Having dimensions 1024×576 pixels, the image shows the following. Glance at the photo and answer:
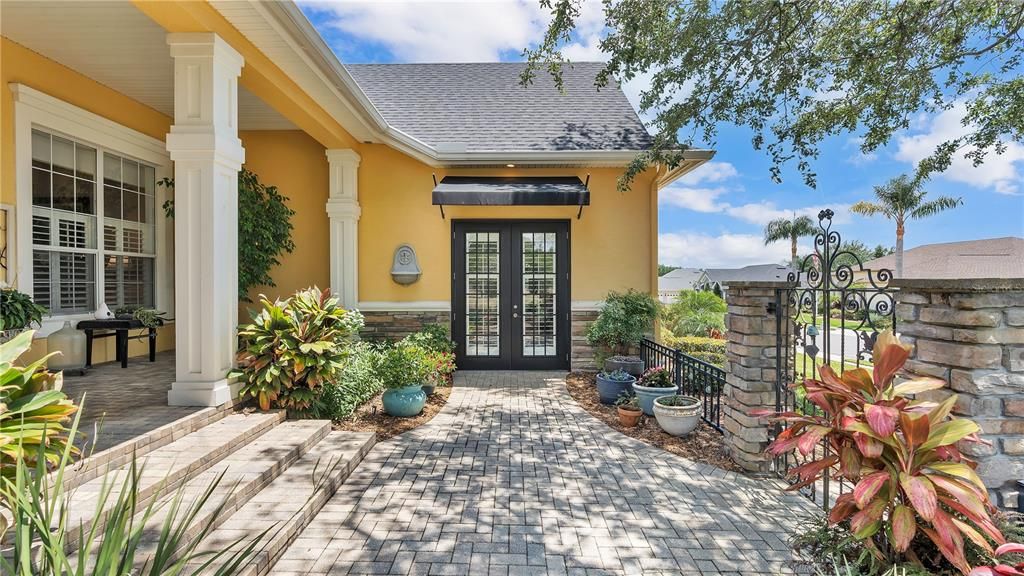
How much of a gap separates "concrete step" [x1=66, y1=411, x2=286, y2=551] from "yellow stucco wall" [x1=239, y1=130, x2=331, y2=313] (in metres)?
4.29

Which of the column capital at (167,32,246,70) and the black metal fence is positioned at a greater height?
the column capital at (167,32,246,70)

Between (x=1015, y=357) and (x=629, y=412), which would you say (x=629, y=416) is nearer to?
(x=629, y=412)

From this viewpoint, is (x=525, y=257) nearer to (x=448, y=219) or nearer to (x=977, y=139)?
(x=448, y=219)

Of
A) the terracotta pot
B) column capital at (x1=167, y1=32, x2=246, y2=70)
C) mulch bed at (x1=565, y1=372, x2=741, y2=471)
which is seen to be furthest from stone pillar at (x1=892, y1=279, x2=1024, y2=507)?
column capital at (x1=167, y1=32, x2=246, y2=70)

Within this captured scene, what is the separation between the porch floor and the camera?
3775 millimetres

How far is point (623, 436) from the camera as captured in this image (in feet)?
17.6

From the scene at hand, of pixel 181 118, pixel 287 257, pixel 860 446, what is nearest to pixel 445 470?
pixel 860 446

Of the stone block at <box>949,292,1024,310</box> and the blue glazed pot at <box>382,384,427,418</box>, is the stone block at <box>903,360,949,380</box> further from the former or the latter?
the blue glazed pot at <box>382,384,427,418</box>

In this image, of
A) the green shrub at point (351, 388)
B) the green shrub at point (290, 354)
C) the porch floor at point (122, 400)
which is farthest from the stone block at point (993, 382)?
the green shrub at point (351, 388)

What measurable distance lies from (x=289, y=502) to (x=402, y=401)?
2392 millimetres

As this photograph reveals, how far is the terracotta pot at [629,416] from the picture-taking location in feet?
18.4

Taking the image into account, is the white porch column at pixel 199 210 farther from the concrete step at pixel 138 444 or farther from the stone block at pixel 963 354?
the stone block at pixel 963 354

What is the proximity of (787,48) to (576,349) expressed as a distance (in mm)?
5702

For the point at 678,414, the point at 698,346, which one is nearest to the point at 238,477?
the point at 678,414
